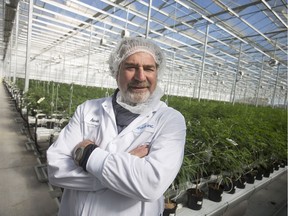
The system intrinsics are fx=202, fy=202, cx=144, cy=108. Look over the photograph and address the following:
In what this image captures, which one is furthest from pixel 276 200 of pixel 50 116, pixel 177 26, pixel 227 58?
pixel 227 58

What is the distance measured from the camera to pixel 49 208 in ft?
7.24

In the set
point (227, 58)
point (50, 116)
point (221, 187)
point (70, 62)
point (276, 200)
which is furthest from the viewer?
point (70, 62)

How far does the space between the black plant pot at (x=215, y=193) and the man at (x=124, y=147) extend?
1409 millimetres

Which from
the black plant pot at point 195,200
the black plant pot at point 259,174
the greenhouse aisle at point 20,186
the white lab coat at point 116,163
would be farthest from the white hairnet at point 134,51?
the black plant pot at point 259,174

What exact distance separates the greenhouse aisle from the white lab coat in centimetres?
134

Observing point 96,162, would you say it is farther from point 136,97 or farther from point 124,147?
point 136,97

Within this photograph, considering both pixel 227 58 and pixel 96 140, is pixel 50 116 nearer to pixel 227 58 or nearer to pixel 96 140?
pixel 96 140

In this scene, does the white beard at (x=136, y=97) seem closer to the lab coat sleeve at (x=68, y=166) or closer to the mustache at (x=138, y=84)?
the mustache at (x=138, y=84)

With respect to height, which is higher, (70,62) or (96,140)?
(70,62)

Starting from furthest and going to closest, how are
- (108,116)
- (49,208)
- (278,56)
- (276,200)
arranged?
(278,56)
(276,200)
(49,208)
(108,116)

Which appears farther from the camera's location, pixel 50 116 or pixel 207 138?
pixel 50 116

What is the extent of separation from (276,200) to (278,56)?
654 inches

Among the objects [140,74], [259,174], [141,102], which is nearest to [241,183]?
[259,174]

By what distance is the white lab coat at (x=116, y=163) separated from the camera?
841 mm
